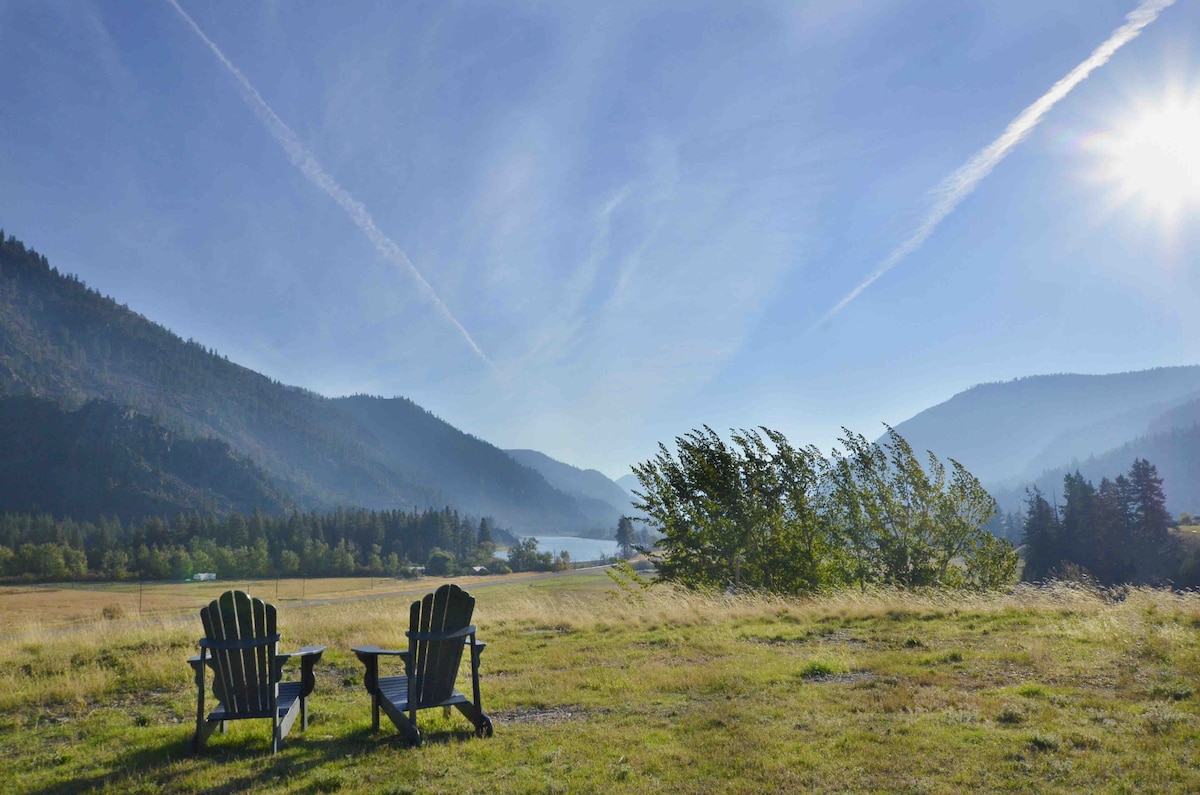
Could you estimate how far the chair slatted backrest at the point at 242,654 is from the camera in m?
5.86

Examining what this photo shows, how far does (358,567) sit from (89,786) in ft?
380

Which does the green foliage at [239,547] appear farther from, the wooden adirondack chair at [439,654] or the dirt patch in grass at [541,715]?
the wooden adirondack chair at [439,654]

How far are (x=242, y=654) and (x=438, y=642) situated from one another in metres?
1.70

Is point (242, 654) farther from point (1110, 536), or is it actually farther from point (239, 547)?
point (239, 547)

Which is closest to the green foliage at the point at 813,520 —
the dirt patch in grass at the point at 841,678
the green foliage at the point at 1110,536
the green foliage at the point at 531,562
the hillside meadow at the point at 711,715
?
the hillside meadow at the point at 711,715

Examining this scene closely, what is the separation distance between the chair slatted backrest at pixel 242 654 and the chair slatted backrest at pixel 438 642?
4.12ft

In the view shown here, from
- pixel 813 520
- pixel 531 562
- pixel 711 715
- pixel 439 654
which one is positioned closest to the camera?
pixel 439 654

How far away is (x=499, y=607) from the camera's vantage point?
1866 cm

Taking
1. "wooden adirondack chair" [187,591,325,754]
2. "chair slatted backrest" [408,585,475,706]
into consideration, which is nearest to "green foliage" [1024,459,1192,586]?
"chair slatted backrest" [408,585,475,706]

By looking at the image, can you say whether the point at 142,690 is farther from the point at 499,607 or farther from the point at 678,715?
the point at 499,607

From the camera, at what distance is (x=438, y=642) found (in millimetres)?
6277

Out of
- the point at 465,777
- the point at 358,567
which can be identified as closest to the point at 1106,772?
the point at 465,777

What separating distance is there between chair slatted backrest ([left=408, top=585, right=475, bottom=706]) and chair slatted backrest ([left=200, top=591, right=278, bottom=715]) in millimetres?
1255

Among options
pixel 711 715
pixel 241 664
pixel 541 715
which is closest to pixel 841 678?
pixel 711 715
